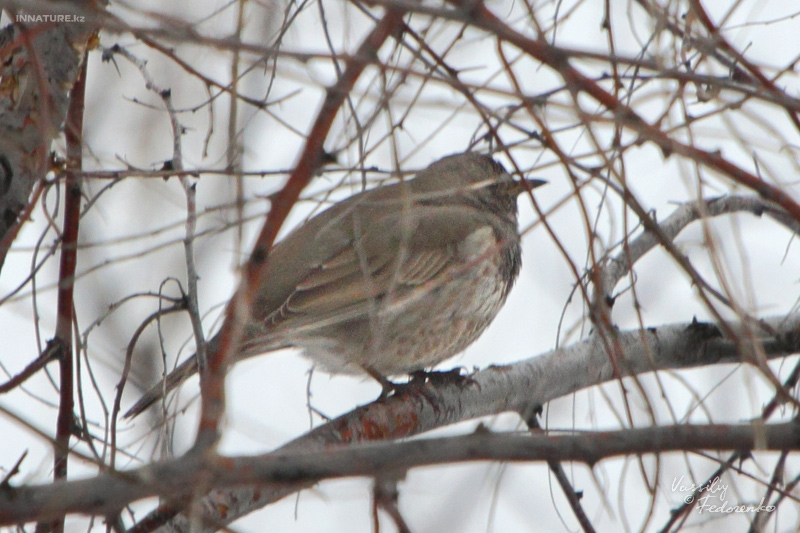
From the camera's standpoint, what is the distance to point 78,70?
3088 millimetres

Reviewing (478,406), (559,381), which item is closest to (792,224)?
(559,381)

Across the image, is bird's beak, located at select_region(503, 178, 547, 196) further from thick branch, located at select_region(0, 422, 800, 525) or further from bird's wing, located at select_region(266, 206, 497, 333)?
thick branch, located at select_region(0, 422, 800, 525)

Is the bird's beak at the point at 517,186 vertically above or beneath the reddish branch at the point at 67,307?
above

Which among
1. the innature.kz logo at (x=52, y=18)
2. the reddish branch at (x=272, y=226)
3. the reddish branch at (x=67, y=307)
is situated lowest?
the reddish branch at (x=272, y=226)

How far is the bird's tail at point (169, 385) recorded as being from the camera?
12.1ft

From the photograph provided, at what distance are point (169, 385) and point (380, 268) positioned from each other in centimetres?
113

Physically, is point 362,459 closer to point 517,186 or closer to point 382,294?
point 382,294

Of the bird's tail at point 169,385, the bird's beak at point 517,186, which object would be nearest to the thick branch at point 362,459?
the bird's tail at point 169,385

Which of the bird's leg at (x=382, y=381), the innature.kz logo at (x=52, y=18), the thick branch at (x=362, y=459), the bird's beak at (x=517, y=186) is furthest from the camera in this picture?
the bird's beak at (x=517, y=186)

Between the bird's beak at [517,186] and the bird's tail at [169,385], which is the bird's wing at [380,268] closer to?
the bird's beak at [517,186]

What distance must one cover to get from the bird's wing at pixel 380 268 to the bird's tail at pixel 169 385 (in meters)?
0.53

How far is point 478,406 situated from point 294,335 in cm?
94

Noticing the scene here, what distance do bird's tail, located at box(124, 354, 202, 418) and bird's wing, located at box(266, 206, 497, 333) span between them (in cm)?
53

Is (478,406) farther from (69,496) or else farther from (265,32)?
(69,496)
